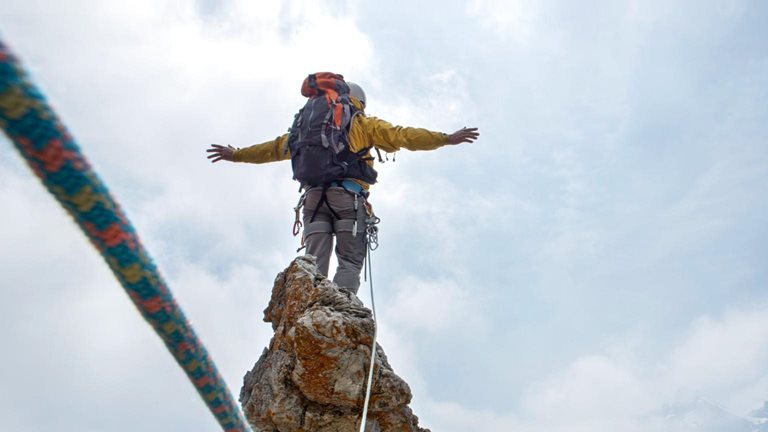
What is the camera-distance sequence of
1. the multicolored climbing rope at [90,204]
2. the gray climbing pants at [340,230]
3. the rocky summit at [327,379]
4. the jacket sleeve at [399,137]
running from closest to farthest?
the multicolored climbing rope at [90,204] < the rocky summit at [327,379] < the jacket sleeve at [399,137] < the gray climbing pants at [340,230]

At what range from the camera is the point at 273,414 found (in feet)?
20.0

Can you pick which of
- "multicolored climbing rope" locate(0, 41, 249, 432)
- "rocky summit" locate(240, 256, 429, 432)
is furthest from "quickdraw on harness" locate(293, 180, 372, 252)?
"multicolored climbing rope" locate(0, 41, 249, 432)

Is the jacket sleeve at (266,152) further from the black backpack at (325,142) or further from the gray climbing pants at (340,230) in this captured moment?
the gray climbing pants at (340,230)

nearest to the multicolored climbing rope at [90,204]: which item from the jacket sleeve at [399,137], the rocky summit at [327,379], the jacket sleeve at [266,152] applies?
the rocky summit at [327,379]

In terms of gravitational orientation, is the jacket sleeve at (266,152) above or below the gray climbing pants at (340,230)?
above

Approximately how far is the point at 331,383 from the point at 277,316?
73.7 inches

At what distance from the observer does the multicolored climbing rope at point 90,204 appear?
105cm

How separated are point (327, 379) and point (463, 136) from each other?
12.2 feet

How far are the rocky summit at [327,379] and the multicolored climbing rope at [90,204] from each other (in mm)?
4269

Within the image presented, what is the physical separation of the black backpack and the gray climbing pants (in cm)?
27

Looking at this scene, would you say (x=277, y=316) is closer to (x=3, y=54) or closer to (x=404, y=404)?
(x=404, y=404)

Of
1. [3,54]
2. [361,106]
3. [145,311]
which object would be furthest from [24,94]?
[361,106]

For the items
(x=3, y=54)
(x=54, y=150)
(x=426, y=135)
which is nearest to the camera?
(x=3, y=54)

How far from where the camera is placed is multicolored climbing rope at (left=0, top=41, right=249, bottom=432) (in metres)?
1.05
